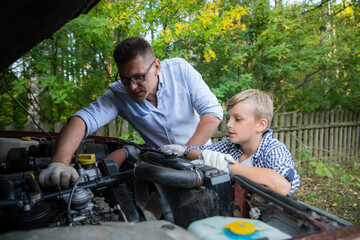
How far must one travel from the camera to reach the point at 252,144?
6.13 ft

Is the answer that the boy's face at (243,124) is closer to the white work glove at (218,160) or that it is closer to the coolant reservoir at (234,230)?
Answer: the white work glove at (218,160)

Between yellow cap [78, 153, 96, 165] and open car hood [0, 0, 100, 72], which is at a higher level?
open car hood [0, 0, 100, 72]

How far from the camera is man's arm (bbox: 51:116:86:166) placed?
176cm

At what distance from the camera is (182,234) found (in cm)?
Answer: 78

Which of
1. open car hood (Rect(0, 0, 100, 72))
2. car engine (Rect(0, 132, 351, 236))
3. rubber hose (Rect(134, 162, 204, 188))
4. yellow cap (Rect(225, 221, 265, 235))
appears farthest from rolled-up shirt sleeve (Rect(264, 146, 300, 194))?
open car hood (Rect(0, 0, 100, 72))

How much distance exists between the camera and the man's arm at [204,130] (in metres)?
2.37

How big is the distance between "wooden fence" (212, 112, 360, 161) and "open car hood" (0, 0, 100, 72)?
4.71 meters

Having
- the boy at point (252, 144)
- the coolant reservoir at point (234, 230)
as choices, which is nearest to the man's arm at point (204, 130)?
the boy at point (252, 144)

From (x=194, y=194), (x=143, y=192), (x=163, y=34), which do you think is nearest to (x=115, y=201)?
(x=143, y=192)

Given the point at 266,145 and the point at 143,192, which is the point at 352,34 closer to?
the point at 266,145

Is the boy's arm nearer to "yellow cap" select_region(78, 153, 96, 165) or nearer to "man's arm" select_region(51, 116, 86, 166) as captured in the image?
"yellow cap" select_region(78, 153, 96, 165)

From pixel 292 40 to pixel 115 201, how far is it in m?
5.24

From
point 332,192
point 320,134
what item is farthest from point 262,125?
point 320,134

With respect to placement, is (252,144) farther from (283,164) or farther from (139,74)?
(139,74)
